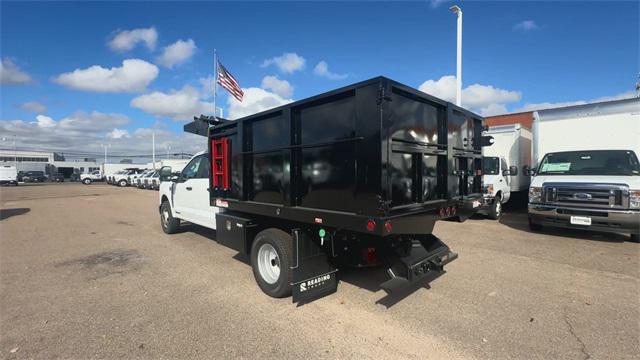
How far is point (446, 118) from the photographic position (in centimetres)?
430

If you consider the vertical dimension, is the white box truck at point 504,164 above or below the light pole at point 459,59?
below

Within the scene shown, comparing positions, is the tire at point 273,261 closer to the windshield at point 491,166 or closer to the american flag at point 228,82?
the windshield at point 491,166

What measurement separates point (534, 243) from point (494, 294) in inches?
147

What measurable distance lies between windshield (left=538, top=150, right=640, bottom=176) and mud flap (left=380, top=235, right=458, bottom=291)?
6.00m

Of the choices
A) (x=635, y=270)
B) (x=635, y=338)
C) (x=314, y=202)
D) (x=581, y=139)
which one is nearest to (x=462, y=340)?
(x=635, y=338)

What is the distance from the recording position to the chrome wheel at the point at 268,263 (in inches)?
171

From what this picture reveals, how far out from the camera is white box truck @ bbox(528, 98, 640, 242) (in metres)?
6.83

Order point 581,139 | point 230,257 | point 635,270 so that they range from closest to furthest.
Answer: point 635,270
point 230,257
point 581,139

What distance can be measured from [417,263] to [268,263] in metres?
2.02

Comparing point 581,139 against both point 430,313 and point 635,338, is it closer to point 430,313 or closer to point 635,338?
point 635,338

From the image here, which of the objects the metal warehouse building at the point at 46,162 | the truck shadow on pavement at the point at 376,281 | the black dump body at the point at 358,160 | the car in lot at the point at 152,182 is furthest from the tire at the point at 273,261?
the metal warehouse building at the point at 46,162

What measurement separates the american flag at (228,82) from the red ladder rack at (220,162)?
8.98 m

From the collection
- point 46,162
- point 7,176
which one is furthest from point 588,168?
point 46,162

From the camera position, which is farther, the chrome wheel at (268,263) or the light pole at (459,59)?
the light pole at (459,59)
